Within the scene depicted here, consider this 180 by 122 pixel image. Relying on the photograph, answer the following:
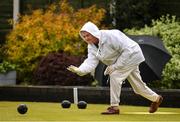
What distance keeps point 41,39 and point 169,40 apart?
2.94 meters

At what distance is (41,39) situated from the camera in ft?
53.9

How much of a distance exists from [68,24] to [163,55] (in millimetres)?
3893

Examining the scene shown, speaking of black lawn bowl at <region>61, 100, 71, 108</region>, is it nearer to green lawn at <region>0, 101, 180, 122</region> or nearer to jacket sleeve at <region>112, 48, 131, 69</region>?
green lawn at <region>0, 101, 180, 122</region>

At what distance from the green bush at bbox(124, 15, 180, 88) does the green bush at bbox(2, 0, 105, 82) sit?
4.55 feet

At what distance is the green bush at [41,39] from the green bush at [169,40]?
1388 mm

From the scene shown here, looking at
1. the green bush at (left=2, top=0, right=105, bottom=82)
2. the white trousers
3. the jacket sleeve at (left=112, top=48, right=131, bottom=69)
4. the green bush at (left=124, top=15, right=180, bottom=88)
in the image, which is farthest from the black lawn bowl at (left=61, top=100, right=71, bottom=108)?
the green bush at (left=2, top=0, right=105, bottom=82)

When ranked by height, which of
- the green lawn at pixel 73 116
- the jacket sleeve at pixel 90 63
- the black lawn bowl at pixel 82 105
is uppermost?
the jacket sleeve at pixel 90 63

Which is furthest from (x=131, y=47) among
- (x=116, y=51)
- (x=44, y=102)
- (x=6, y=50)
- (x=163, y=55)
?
(x=6, y=50)

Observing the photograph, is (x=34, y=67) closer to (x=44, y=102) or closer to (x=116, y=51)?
(x=44, y=102)

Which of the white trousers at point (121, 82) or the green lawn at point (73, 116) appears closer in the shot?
the green lawn at point (73, 116)

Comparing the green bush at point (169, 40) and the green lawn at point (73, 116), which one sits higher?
the green bush at point (169, 40)

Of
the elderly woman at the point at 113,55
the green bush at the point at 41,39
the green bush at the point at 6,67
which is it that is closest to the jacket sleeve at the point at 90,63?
the elderly woman at the point at 113,55

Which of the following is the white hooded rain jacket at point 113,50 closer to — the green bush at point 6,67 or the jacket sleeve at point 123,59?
the jacket sleeve at point 123,59

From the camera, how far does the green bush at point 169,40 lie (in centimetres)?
1466
